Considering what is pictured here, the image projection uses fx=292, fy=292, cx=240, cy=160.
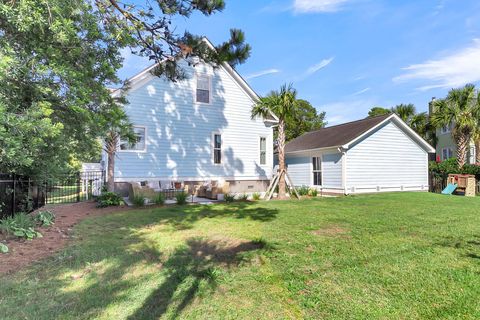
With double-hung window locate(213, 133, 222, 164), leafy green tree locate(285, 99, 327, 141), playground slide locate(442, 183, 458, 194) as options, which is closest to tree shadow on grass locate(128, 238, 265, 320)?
double-hung window locate(213, 133, 222, 164)

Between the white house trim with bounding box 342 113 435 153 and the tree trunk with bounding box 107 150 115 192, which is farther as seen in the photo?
the white house trim with bounding box 342 113 435 153

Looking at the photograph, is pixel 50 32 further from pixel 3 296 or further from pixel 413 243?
pixel 413 243

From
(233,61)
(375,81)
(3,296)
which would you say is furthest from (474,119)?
(3,296)

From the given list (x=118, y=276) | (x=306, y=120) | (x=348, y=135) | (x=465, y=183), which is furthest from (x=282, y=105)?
(x=306, y=120)

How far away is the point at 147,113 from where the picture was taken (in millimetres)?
14695

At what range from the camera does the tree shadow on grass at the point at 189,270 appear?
10.5ft

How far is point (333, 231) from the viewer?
22.3 feet

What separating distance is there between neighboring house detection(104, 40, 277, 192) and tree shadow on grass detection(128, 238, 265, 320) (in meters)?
9.33

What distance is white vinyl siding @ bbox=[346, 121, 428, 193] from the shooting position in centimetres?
1703

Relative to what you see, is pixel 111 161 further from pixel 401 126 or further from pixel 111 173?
pixel 401 126

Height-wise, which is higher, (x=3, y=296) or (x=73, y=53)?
(x=73, y=53)

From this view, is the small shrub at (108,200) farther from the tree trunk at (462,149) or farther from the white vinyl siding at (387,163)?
the tree trunk at (462,149)

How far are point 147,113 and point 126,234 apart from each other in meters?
9.25

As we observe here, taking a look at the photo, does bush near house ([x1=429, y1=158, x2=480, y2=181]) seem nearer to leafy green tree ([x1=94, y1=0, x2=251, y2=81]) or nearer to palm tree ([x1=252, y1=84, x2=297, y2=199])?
palm tree ([x1=252, y1=84, x2=297, y2=199])
